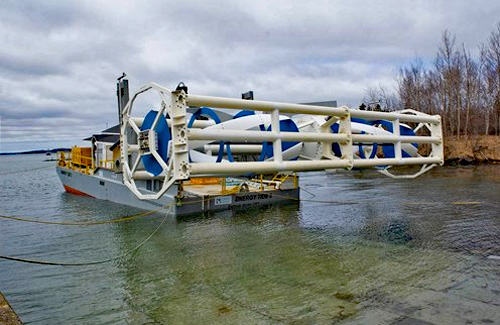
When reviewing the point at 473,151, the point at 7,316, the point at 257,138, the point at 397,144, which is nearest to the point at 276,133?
the point at 257,138

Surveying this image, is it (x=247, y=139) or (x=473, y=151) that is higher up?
(x=247, y=139)

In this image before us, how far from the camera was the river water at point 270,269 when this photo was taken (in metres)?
4.70

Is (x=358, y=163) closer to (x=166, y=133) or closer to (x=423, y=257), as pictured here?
(x=423, y=257)

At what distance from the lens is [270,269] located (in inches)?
257

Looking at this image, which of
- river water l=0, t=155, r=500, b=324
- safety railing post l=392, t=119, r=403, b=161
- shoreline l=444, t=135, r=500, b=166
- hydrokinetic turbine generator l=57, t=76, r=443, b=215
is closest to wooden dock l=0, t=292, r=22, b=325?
river water l=0, t=155, r=500, b=324

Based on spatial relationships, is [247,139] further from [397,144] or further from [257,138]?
[397,144]

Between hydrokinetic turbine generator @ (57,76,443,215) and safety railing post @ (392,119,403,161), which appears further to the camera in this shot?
safety railing post @ (392,119,403,161)

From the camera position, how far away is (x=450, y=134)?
4388 cm

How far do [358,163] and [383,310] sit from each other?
90.6 inches

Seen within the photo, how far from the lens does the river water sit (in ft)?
15.4

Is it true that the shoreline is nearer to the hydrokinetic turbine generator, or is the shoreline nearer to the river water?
the river water

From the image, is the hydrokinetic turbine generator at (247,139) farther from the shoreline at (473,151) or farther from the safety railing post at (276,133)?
the shoreline at (473,151)

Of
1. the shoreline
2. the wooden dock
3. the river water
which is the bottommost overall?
the river water

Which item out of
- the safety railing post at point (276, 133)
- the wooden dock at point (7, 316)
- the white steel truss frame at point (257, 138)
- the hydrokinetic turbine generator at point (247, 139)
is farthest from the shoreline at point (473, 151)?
the wooden dock at point (7, 316)
